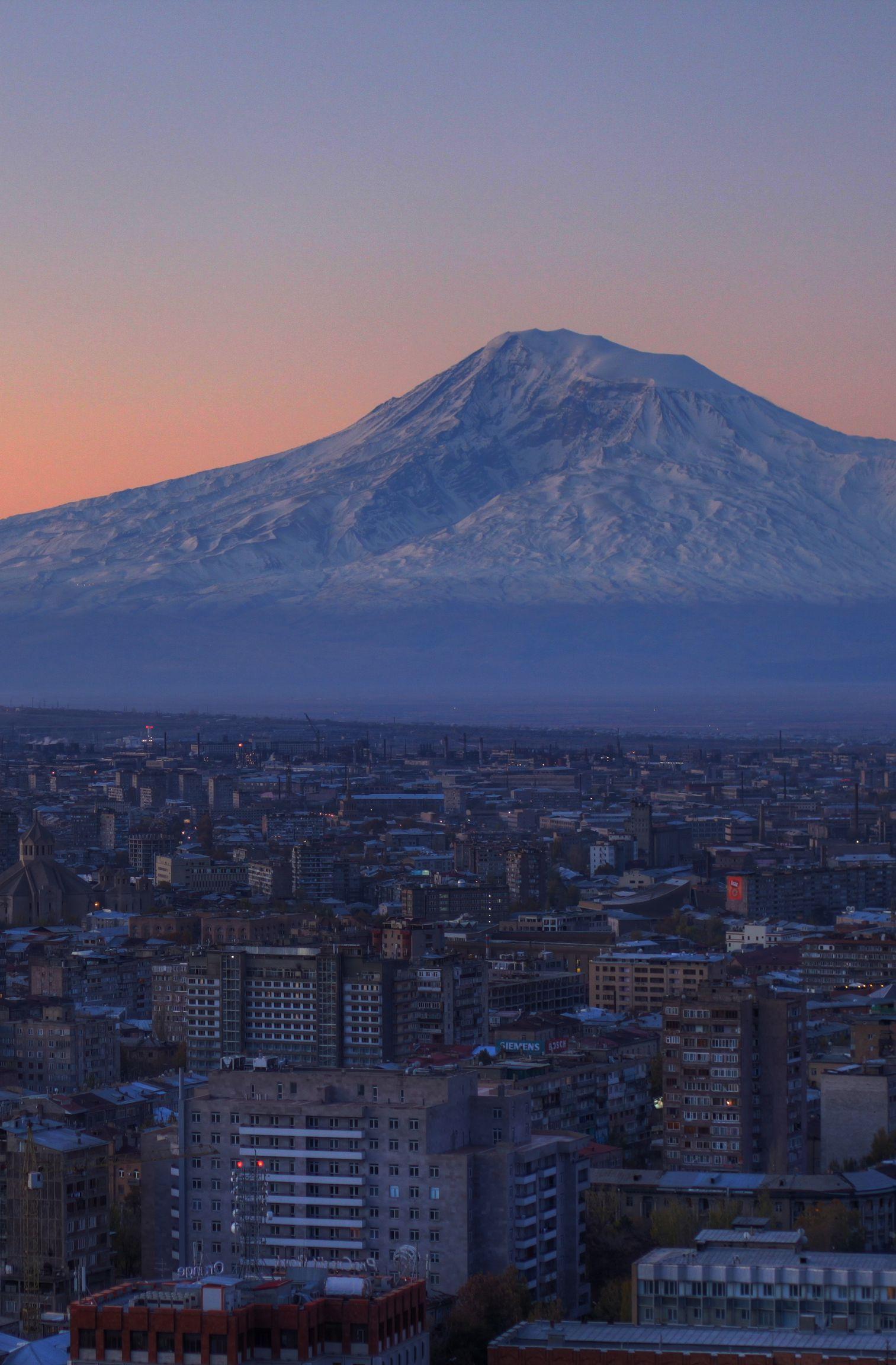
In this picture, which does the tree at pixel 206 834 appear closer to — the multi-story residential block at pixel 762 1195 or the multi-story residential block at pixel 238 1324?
the multi-story residential block at pixel 762 1195

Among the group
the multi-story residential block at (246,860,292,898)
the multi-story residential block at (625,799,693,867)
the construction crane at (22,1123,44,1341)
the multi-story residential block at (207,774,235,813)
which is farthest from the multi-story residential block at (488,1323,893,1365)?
the multi-story residential block at (207,774,235,813)

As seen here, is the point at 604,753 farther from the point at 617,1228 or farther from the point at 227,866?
the point at 617,1228

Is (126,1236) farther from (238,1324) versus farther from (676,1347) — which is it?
(238,1324)

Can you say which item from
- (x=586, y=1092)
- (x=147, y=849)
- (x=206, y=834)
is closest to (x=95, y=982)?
(x=586, y=1092)

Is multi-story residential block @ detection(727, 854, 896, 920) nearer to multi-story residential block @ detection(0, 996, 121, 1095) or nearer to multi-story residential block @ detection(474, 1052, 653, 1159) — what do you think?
multi-story residential block @ detection(0, 996, 121, 1095)

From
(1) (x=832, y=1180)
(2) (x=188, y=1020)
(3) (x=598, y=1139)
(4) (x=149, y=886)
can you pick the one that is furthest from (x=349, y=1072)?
(4) (x=149, y=886)

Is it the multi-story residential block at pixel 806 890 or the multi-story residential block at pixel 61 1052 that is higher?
the multi-story residential block at pixel 806 890

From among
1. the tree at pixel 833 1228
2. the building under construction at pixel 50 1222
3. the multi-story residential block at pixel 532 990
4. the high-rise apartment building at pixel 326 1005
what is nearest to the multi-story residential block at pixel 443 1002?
the high-rise apartment building at pixel 326 1005
